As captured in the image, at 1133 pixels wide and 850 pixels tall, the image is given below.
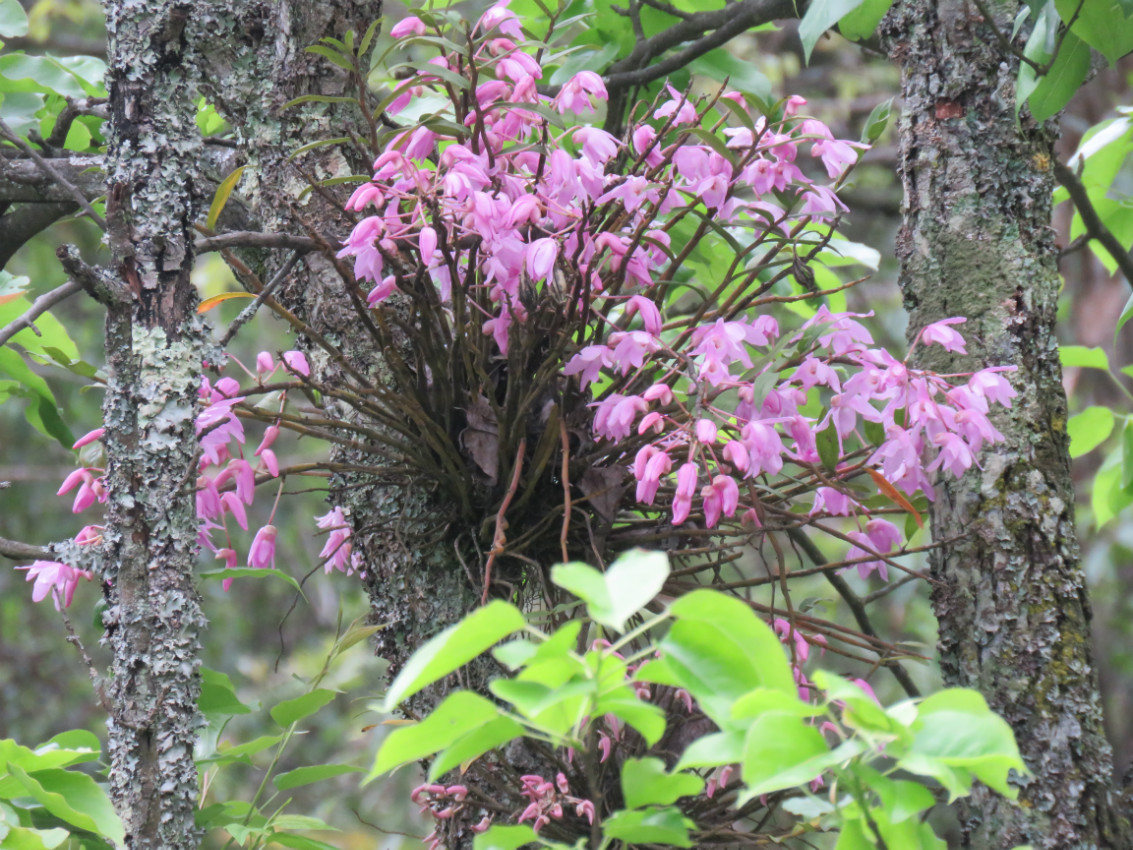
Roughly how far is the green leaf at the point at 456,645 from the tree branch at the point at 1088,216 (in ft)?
3.11

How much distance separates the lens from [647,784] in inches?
20.0

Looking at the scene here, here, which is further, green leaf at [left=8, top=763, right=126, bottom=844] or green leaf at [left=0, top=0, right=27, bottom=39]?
green leaf at [left=0, top=0, right=27, bottom=39]

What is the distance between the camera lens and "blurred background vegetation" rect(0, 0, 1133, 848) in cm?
341

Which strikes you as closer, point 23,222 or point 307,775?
point 307,775

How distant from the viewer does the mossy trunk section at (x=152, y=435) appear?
71cm

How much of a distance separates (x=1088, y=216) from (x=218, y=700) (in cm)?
112

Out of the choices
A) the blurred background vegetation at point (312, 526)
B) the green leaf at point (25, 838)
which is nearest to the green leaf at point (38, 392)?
the green leaf at point (25, 838)

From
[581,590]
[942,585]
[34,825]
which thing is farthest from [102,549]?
[942,585]

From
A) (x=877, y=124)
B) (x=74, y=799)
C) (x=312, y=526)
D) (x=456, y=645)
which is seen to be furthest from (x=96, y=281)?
(x=312, y=526)

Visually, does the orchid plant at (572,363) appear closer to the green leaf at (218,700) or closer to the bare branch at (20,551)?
the bare branch at (20,551)

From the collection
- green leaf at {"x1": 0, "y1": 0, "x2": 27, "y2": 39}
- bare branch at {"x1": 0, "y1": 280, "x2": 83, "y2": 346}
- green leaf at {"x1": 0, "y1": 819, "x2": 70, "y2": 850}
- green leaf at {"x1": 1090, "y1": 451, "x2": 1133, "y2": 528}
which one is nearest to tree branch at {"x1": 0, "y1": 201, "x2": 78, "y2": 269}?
green leaf at {"x1": 0, "y1": 0, "x2": 27, "y2": 39}

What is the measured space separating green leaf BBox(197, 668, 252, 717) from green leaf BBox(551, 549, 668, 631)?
73 cm

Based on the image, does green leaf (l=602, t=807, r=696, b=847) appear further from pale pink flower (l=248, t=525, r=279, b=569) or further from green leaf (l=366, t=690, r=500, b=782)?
pale pink flower (l=248, t=525, r=279, b=569)

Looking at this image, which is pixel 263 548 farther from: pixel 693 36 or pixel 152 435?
pixel 693 36
